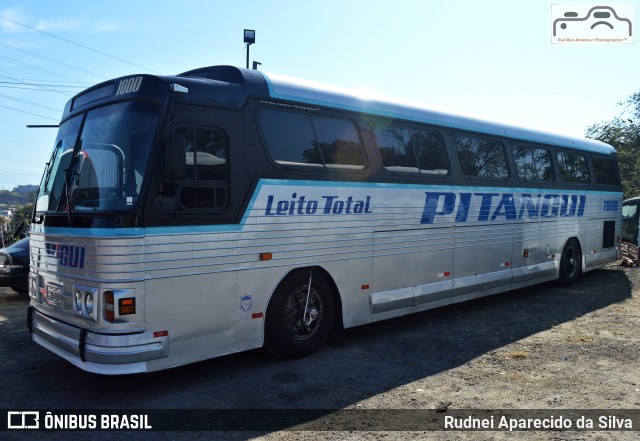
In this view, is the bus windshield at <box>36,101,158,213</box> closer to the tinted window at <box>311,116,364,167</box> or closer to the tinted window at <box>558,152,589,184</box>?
the tinted window at <box>311,116,364,167</box>

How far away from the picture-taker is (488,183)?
9508mm

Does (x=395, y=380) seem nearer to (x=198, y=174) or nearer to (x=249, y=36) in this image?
(x=198, y=174)

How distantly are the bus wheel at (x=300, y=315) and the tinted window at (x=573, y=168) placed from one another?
7.66 metres

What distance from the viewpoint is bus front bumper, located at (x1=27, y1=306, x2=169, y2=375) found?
16.1ft

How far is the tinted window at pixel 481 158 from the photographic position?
8953 mm

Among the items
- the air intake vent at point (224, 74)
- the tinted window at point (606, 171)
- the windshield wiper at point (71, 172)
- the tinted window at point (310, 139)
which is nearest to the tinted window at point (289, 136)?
the tinted window at point (310, 139)

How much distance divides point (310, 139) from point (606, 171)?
10672 mm

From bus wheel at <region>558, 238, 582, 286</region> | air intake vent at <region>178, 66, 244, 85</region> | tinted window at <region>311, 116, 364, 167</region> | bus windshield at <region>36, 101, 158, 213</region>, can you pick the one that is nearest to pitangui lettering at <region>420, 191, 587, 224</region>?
bus wheel at <region>558, 238, 582, 286</region>

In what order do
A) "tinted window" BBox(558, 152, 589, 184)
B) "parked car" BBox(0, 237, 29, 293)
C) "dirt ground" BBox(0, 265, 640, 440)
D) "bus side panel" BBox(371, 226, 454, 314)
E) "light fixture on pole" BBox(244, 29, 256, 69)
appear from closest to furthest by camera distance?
→ "dirt ground" BBox(0, 265, 640, 440) → "bus side panel" BBox(371, 226, 454, 314) → "parked car" BBox(0, 237, 29, 293) → "tinted window" BBox(558, 152, 589, 184) → "light fixture on pole" BBox(244, 29, 256, 69)

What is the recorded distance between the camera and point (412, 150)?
7984mm

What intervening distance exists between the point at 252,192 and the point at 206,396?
2234 millimetres

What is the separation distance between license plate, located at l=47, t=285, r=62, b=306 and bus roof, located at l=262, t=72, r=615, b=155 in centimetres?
323

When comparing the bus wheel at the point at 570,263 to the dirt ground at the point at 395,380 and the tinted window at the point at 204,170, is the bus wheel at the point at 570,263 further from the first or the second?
the tinted window at the point at 204,170

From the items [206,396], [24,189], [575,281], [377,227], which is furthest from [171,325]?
[24,189]
